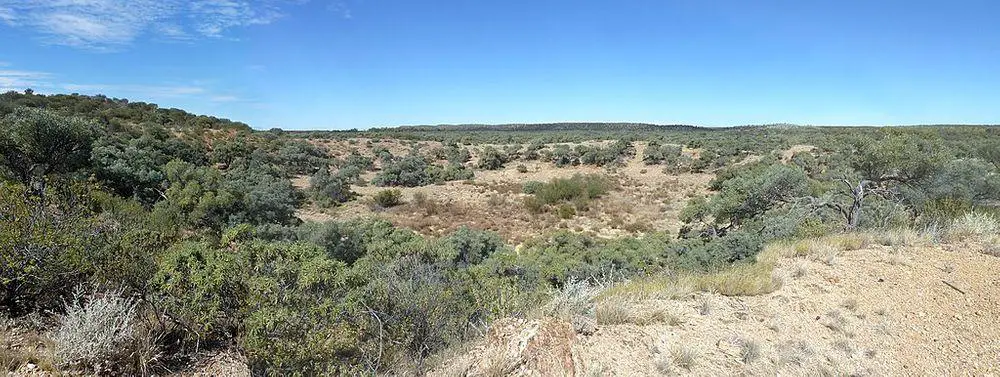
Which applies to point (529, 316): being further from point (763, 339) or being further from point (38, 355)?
point (38, 355)

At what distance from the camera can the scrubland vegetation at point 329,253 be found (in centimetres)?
429

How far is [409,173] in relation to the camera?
28781mm

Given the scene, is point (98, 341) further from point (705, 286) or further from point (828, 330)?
point (828, 330)

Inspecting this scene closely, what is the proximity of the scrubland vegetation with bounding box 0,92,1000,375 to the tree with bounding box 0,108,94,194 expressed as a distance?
4 centimetres

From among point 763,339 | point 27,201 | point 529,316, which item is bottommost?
point 763,339

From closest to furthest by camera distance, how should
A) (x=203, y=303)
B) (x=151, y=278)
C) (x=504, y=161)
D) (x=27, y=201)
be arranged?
(x=203, y=303), (x=151, y=278), (x=27, y=201), (x=504, y=161)

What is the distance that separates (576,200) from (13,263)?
20.0 meters

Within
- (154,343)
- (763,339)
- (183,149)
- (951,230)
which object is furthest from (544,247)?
(183,149)

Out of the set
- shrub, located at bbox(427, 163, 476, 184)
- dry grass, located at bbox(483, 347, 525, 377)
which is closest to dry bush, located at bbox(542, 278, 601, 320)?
dry grass, located at bbox(483, 347, 525, 377)

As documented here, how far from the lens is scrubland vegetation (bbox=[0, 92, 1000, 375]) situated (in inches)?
169

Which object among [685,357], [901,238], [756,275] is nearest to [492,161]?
[901,238]

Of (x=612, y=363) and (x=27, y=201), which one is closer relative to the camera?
(x=612, y=363)

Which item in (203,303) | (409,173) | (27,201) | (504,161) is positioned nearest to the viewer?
(203,303)

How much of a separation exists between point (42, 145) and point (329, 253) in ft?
29.8
